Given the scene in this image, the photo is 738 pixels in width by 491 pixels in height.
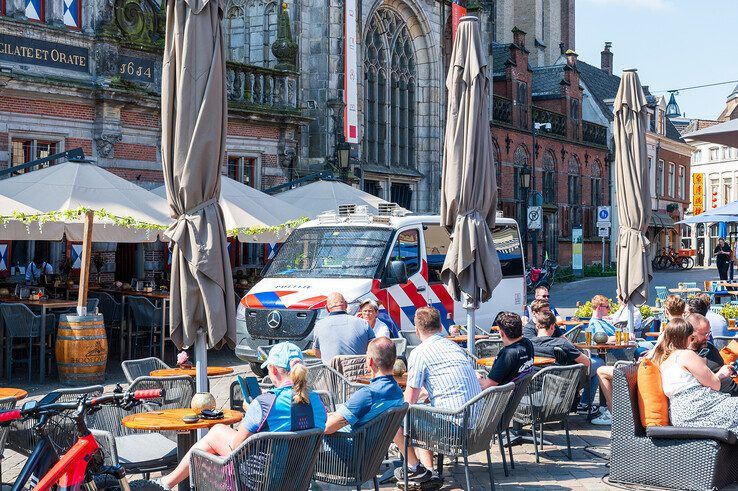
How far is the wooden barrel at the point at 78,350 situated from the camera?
12906mm

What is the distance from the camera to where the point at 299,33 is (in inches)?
1031

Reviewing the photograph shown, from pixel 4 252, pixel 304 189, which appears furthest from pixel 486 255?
pixel 4 252

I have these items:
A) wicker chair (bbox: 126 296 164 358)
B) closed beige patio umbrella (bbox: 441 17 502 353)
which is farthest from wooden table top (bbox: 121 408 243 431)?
wicker chair (bbox: 126 296 164 358)

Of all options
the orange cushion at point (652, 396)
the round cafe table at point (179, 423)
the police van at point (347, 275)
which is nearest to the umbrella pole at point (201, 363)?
the round cafe table at point (179, 423)

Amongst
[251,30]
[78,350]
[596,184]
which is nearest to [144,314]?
[78,350]

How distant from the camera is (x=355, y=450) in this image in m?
6.53

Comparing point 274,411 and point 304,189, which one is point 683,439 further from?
point 304,189

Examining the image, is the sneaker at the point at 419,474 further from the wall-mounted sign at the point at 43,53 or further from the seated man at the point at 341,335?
the wall-mounted sign at the point at 43,53

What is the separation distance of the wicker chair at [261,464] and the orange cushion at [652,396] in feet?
8.93

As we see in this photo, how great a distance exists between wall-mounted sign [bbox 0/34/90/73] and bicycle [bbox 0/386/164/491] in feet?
45.7

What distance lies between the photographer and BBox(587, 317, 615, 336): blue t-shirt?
37.9ft

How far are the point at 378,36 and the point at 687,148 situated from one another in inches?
1465

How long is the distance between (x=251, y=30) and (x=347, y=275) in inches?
601

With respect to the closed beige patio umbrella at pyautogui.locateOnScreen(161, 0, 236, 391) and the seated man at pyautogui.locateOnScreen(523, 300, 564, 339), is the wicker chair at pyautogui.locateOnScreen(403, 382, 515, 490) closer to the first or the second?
the closed beige patio umbrella at pyautogui.locateOnScreen(161, 0, 236, 391)
